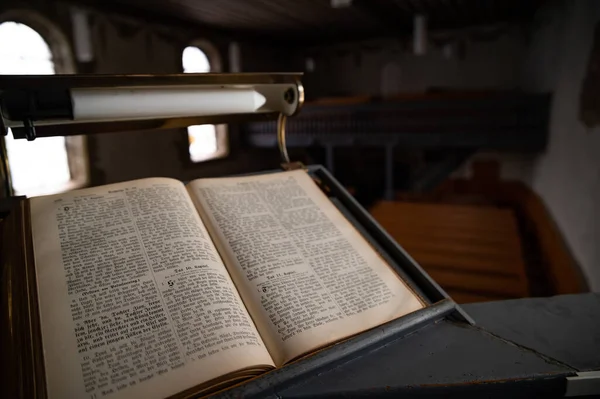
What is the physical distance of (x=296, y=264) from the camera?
0.97 metres

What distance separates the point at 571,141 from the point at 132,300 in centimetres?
437

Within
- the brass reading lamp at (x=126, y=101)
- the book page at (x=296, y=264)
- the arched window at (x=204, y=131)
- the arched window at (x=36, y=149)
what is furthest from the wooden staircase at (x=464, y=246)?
the arched window at (x=36, y=149)

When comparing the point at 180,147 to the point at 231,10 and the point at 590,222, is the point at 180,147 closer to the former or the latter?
the point at 231,10

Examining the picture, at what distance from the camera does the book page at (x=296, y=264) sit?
829 mm

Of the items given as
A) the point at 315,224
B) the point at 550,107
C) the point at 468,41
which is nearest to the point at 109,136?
the point at 315,224

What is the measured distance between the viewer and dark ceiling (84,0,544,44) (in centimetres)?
559

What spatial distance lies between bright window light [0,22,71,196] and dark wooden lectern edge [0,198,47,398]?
4.08 m

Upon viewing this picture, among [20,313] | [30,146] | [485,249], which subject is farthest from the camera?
[30,146]

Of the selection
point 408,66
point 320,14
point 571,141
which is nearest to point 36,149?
point 320,14

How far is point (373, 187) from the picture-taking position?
371 inches

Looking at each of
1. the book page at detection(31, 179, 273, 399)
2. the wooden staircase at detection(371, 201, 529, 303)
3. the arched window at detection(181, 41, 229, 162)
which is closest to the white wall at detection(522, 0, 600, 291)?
the wooden staircase at detection(371, 201, 529, 303)

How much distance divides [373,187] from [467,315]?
8546mm

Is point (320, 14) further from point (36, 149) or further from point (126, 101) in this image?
point (126, 101)

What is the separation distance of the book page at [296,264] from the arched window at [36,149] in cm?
401
